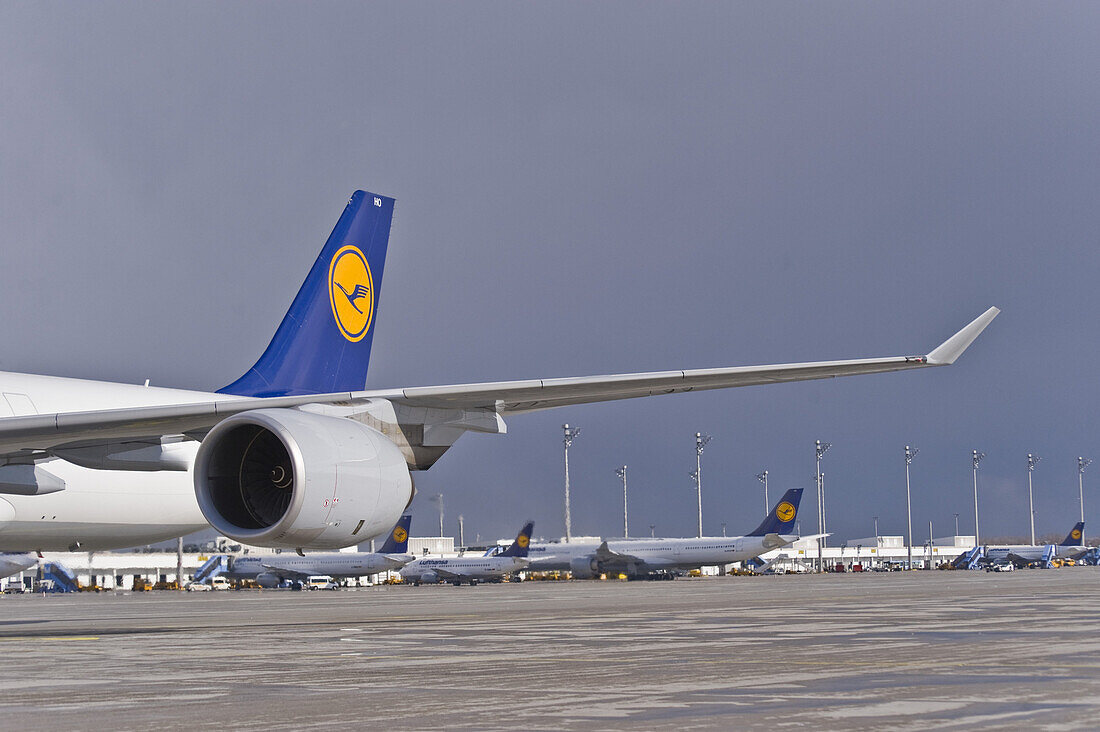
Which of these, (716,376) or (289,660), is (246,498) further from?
(716,376)

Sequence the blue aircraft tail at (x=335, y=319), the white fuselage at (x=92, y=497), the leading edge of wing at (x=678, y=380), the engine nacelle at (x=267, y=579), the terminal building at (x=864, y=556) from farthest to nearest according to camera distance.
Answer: the terminal building at (x=864, y=556) → the engine nacelle at (x=267, y=579) → the blue aircraft tail at (x=335, y=319) → the white fuselage at (x=92, y=497) → the leading edge of wing at (x=678, y=380)

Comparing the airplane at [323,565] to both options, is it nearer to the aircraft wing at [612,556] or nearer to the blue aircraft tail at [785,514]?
the aircraft wing at [612,556]

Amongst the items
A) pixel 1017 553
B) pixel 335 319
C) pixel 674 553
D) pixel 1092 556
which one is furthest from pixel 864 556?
pixel 335 319

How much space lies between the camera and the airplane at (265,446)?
14258 mm

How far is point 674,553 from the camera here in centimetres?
8669

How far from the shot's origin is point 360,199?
23266 millimetres

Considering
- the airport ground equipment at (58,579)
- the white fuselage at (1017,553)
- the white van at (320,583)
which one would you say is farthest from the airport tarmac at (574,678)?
the white fuselage at (1017,553)

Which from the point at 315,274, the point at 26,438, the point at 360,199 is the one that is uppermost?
the point at 360,199

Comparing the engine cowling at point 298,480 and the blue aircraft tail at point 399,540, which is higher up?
the engine cowling at point 298,480

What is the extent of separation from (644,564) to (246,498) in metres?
73.4

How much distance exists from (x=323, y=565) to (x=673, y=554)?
24176 millimetres

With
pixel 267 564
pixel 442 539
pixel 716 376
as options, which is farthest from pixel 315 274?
pixel 442 539

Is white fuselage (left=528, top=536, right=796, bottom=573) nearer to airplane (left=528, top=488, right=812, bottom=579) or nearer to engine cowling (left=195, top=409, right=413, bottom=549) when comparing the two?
airplane (left=528, top=488, right=812, bottom=579)

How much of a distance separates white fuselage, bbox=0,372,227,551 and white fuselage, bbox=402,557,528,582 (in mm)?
61895
